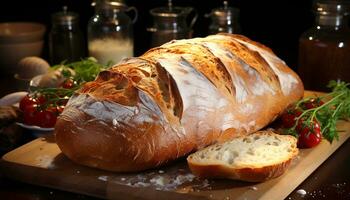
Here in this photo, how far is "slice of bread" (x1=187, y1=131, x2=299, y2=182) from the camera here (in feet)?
5.19

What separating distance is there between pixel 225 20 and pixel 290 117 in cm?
67

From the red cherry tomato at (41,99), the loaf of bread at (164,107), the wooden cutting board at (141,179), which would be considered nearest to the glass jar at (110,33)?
the red cherry tomato at (41,99)

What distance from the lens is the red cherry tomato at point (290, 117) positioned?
77.3 inches

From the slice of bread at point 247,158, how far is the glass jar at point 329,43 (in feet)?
2.10

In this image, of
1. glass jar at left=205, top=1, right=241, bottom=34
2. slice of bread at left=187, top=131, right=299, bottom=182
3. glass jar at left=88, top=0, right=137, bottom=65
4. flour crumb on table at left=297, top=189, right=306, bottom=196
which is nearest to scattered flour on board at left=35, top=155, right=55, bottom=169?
slice of bread at left=187, top=131, right=299, bottom=182

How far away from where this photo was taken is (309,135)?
1812 millimetres

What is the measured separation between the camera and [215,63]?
1.88 meters

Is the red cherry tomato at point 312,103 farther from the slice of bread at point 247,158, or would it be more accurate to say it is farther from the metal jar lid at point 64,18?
the metal jar lid at point 64,18

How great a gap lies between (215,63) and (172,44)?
6.3 inches

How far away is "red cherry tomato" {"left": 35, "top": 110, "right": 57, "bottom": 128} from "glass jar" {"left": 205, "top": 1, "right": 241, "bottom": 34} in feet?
2.63

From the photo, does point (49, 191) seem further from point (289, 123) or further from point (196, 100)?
point (289, 123)

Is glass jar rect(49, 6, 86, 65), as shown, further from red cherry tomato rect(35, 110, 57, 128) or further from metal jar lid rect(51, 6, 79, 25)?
red cherry tomato rect(35, 110, 57, 128)

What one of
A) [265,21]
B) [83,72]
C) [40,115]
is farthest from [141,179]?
[265,21]

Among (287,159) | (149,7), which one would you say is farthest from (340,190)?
(149,7)
